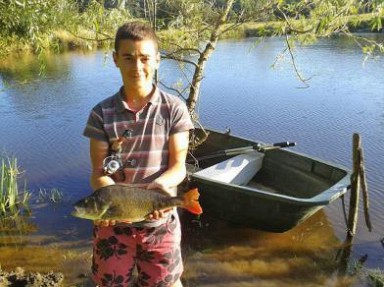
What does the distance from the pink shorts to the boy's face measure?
0.95m

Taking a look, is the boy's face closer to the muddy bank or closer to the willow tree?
the muddy bank

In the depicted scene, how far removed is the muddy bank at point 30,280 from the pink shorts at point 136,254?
258cm

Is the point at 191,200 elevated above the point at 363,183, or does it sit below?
above

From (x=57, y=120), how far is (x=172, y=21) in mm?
7402

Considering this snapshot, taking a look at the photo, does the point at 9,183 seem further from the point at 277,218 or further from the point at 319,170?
the point at 319,170

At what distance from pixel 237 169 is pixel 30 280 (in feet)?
12.1

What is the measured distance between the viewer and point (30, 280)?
502 centimetres

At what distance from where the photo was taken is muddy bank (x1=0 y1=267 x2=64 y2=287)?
195 inches

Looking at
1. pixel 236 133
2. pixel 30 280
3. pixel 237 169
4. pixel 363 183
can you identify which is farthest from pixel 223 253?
pixel 236 133

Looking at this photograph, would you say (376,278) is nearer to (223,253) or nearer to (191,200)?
(223,253)

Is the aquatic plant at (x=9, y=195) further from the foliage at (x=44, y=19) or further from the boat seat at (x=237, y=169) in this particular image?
the boat seat at (x=237, y=169)

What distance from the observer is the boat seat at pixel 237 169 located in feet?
22.9

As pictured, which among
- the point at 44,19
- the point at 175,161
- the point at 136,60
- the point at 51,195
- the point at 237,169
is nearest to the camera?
the point at 136,60

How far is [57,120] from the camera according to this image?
Answer: 1383cm
